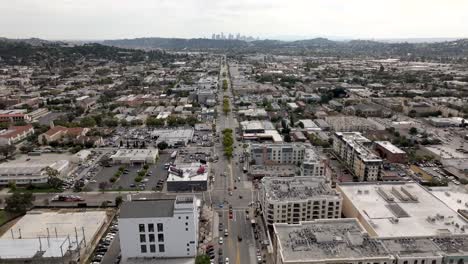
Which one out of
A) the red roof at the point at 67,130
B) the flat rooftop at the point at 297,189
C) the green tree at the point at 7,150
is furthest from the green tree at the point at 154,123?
the flat rooftop at the point at 297,189

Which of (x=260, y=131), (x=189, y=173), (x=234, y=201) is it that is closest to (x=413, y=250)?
(x=234, y=201)

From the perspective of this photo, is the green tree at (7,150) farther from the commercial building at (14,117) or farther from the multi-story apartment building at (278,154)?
the multi-story apartment building at (278,154)

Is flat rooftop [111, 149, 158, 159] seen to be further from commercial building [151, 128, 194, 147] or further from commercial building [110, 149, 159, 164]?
commercial building [151, 128, 194, 147]

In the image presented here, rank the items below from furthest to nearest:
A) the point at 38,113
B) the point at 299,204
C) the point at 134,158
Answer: the point at 38,113
the point at 134,158
the point at 299,204

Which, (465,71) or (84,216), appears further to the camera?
(465,71)

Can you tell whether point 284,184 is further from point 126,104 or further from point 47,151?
point 126,104

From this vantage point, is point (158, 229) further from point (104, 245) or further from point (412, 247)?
point (412, 247)

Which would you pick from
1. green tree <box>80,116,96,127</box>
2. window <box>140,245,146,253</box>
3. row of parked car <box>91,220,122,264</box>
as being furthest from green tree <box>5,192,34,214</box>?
green tree <box>80,116,96,127</box>

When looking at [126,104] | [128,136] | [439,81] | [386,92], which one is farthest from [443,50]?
[128,136]
